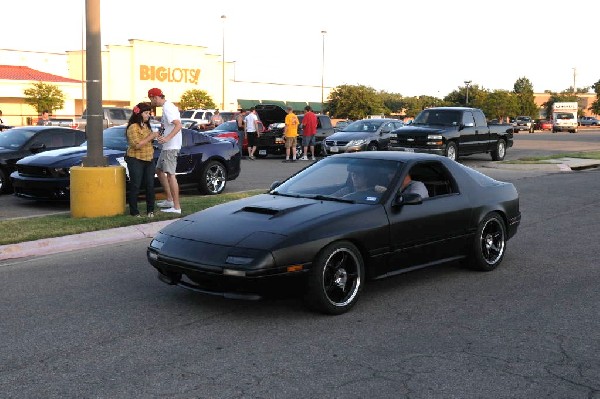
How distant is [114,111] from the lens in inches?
1414

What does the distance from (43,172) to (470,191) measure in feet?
24.9

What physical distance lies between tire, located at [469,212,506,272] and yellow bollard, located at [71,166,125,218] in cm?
562

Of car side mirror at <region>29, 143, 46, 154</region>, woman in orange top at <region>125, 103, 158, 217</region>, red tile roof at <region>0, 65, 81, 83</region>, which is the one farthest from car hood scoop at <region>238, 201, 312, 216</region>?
red tile roof at <region>0, 65, 81, 83</region>

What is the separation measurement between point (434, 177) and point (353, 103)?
6945 centimetres

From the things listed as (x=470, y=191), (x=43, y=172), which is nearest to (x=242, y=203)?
(x=470, y=191)

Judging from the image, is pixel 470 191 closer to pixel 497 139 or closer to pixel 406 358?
pixel 406 358

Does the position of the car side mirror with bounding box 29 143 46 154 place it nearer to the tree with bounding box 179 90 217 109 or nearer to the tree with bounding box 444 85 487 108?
the tree with bounding box 179 90 217 109

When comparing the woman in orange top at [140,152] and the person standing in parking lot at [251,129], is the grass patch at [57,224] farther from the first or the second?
the person standing in parking lot at [251,129]

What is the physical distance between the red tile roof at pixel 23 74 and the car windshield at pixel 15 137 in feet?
130

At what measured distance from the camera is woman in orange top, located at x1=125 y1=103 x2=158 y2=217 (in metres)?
10.1

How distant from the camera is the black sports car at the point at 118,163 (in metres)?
11.7

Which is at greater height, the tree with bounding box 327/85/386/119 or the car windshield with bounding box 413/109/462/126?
the tree with bounding box 327/85/386/119

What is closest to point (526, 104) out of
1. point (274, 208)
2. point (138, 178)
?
point (138, 178)

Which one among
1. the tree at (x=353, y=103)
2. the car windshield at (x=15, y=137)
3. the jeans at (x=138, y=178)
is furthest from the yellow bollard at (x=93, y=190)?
the tree at (x=353, y=103)
